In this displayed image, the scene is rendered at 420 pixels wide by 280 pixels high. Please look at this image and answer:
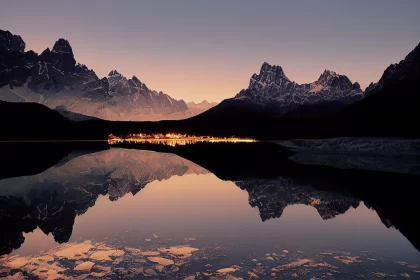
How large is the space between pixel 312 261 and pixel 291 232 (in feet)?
18.3

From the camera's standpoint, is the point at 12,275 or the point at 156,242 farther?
the point at 156,242

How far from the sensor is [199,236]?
21.1m

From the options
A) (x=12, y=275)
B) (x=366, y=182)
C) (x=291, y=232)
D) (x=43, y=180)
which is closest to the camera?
(x=12, y=275)

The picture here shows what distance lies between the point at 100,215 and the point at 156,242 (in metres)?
9.50

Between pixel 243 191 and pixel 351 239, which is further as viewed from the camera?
pixel 243 191

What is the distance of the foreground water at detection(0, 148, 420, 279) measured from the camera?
→ 1555 cm

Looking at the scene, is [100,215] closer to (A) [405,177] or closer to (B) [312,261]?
(B) [312,261]

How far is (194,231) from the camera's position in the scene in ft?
73.3

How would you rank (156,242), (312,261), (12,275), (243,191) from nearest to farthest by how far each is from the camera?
(12,275), (312,261), (156,242), (243,191)

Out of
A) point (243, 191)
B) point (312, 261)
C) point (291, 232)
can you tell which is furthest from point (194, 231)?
point (243, 191)

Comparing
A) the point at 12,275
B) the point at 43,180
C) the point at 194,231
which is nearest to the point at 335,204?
the point at 194,231

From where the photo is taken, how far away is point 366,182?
141ft

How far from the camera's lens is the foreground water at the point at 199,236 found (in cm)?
1555

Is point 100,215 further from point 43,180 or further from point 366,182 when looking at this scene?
point 366,182
